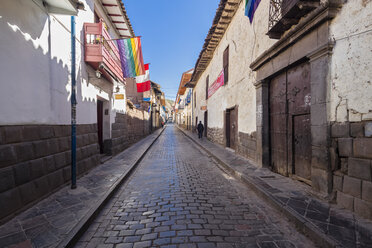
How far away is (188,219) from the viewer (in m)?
2.84

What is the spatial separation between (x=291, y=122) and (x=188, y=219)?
3558mm

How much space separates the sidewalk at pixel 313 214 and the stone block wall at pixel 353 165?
0.20 m

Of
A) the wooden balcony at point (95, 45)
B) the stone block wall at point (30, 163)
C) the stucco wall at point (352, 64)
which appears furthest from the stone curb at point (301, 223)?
the wooden balcony at point (95, 45)

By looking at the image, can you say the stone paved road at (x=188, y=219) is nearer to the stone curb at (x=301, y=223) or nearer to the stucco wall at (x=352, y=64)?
the stone curb at (x=301, y=223)

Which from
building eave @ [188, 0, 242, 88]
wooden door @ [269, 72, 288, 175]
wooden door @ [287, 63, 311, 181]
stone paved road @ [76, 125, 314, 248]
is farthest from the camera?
building eave @ [188, 0, 242, 88]

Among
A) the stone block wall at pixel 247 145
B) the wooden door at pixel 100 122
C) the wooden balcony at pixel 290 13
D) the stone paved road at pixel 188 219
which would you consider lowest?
the stone paved road at pixel 188 219

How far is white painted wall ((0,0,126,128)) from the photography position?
Answer: 279cm

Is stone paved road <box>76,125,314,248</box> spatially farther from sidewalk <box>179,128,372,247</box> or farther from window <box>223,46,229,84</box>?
window <box>223,46,229,84</box>

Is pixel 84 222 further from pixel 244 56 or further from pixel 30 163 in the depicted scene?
pixel 244 56

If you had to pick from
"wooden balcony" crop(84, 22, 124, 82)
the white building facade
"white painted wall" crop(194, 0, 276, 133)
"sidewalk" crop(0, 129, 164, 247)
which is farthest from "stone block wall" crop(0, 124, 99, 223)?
"white painted wall" crop(194, 0, 276, 133)

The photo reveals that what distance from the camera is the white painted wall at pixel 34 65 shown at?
279cm

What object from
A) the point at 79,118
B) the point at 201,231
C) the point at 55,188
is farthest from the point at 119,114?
the point at 201,231

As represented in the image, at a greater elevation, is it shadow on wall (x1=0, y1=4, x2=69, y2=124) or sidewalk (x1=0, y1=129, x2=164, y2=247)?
shadow on wall (x1=0, y1=4, x2=69, y2=124)

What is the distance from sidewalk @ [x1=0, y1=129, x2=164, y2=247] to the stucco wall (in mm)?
4320
